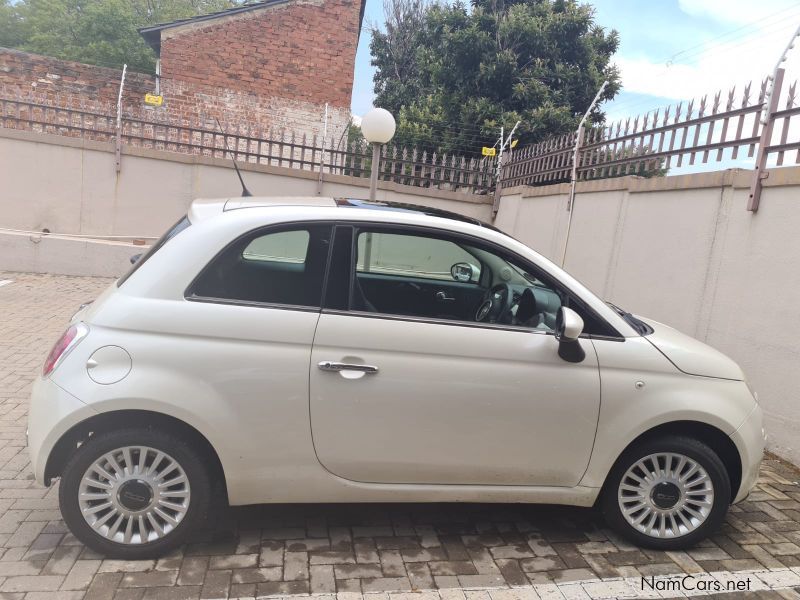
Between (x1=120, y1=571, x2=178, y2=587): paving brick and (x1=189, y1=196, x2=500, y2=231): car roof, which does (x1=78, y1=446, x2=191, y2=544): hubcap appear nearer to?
(x1=120, y1=571, x2=178, y2=587): paving brick

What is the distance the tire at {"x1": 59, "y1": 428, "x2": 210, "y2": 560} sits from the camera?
253 centimetres

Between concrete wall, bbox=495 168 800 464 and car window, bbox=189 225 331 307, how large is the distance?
356 cm

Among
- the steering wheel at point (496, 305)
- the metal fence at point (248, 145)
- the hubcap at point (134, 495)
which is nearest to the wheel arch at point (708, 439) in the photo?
the steering wheel at point (496, 305)

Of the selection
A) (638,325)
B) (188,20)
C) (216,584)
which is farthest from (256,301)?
(188,20)

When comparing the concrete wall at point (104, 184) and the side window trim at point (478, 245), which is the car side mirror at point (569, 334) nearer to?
the side window trim at point (478, 245)

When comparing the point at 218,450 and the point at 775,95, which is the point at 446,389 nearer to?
the point at 218,450

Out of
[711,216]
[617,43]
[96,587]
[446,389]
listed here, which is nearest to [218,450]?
[96,587]

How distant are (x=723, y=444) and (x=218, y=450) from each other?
2.58 m

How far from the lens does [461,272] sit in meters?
3.96

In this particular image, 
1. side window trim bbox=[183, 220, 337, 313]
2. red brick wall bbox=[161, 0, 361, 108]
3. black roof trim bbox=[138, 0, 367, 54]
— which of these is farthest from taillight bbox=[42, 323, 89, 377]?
black roof trim bbox=[138, 0, 367, 54]

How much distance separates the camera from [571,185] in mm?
7898

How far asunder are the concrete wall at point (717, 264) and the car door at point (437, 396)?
2367 mm

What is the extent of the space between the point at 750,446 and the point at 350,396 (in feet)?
6.91

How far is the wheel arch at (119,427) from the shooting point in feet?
8.24
